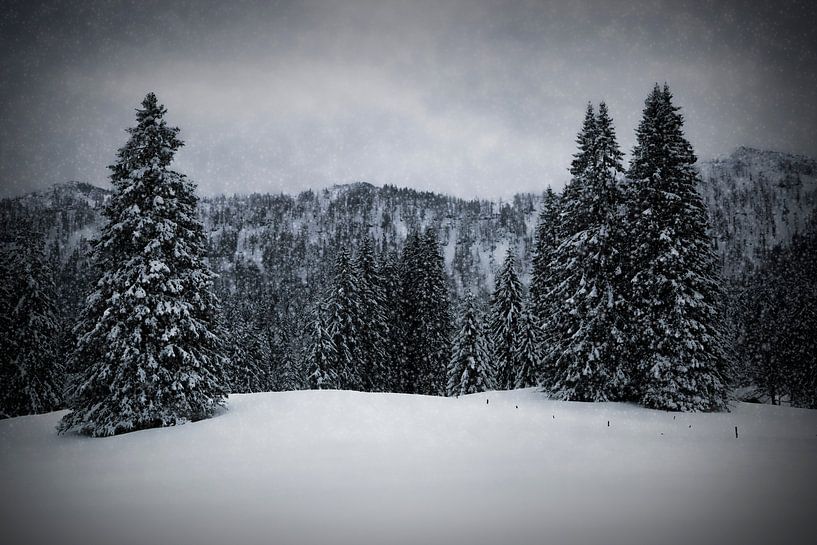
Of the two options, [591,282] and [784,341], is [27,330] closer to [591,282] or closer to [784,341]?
[591,282]

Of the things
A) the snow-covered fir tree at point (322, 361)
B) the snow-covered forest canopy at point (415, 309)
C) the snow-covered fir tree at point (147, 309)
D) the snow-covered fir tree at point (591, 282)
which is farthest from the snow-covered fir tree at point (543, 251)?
the snow-covered fir tree at point (147, 309)

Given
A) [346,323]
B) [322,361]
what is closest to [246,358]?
[322,361]

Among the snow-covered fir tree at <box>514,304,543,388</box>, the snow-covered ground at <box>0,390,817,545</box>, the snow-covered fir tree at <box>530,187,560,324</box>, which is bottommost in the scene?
the snow-covered ground at <box>0,390,817,545</box>

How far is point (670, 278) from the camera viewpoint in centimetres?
2228

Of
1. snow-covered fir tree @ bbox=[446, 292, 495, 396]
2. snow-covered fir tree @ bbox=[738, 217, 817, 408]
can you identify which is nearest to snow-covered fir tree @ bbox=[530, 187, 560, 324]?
snow-covered fir tree @ bbox=[446, 292, 495, 396]

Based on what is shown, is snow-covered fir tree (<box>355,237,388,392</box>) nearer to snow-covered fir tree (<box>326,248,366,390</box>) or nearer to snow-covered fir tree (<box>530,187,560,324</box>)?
snow-covered fir tree (<box>326,248,366,390</box>)

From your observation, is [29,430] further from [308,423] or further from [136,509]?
[136,509]

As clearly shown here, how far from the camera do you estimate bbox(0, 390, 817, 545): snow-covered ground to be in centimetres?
838

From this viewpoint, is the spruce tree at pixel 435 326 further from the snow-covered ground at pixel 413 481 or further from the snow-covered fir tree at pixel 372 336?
the snow-covered ground at pixel 413 481

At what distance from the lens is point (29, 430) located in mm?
18422

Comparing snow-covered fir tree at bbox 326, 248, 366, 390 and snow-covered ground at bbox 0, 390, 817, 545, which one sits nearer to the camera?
snow-covered ground at bbox 0, 390, 817, 545

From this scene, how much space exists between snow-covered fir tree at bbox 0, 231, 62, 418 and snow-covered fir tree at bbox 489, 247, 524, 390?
3326cm

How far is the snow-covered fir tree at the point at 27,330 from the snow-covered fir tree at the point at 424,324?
26.0 meters

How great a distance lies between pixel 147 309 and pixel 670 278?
77.1 feet
